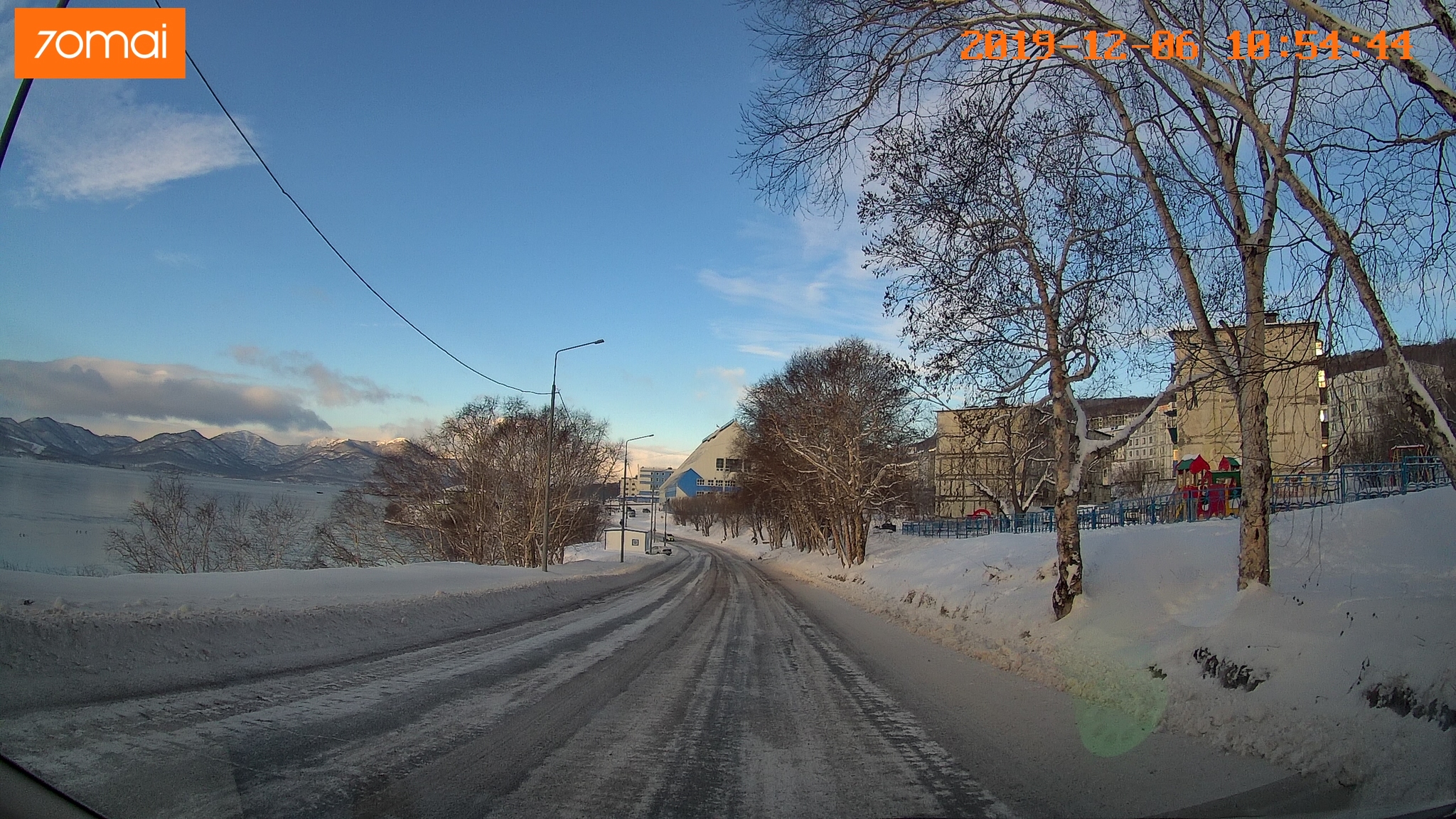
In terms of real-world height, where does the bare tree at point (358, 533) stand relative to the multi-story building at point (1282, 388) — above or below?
below

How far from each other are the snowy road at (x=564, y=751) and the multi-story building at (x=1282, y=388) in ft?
12.7

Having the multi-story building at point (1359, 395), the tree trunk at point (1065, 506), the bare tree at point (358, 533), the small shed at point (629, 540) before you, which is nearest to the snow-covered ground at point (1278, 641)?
the tree trunk at point (1065, 506)

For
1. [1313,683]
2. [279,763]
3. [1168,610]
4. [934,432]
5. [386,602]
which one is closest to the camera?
[279,763]

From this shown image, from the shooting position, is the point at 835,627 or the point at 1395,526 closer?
the point at 1395,526

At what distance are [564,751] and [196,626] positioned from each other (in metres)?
6.46

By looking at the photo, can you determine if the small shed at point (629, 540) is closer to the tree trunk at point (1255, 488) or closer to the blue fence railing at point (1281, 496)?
the blue fence railing at point (1281, 496)

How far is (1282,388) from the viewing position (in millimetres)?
7949

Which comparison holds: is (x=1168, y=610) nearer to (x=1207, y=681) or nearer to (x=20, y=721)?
(x=1207, y=681)

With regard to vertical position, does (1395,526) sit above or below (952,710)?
above

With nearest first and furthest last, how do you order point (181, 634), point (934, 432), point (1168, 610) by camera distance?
point (181, 634) < point (1168, 610) < point (934, 432)

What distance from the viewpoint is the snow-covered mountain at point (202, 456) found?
2473 inches

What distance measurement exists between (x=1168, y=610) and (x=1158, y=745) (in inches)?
188

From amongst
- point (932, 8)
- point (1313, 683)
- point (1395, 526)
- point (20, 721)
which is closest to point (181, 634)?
point (20, 721)

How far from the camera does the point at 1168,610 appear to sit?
385 inches
